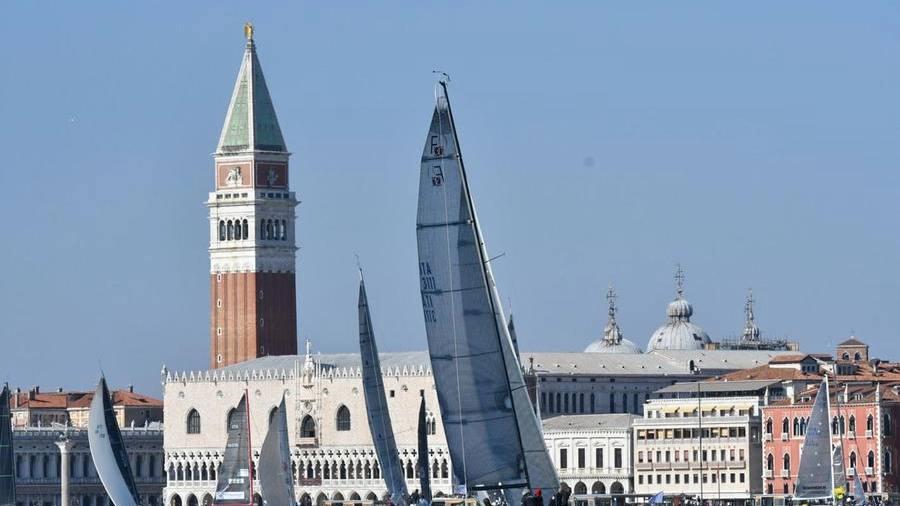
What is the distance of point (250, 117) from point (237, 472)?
176 feet

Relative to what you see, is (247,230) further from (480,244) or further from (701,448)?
(480,244)

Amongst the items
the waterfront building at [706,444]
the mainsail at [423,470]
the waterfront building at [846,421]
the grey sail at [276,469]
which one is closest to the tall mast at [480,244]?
the mainsail at [423,470]

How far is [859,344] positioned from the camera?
129625mm

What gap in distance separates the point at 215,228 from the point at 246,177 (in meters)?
3.03

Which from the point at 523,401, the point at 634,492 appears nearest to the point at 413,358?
the point at 634,492

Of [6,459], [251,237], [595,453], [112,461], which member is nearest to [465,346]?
[6,459]

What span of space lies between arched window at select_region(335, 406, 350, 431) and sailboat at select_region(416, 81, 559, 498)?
251 feet

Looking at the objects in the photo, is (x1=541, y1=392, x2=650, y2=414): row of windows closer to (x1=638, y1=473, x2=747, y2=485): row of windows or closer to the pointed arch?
the pointed arch

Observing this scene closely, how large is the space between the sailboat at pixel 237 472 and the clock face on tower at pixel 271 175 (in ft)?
172

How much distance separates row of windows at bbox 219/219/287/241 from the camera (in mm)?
121500

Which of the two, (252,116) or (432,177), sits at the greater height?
(252,116)

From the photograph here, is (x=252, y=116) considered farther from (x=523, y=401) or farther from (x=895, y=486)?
(x=523, y=401)

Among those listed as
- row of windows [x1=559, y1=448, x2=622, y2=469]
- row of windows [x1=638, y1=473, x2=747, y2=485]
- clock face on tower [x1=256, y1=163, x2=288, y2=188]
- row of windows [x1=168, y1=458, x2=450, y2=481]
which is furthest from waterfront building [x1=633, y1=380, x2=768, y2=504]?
clock face on tower [x1=256, y1=163, x2=288, y2=188]

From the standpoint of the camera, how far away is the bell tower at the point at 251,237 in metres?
121
